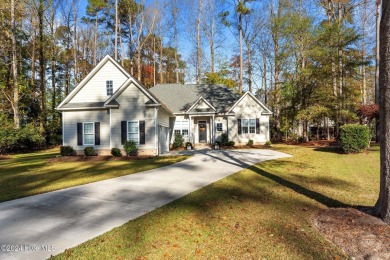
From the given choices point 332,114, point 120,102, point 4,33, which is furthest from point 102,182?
point 4,33

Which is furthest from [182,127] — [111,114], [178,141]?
[111,114]

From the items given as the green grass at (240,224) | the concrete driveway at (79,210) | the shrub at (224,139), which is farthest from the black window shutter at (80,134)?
the green grass at (240,224)

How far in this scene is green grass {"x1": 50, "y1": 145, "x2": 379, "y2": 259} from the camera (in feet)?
11.9

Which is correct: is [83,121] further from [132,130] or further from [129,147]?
[129,147]

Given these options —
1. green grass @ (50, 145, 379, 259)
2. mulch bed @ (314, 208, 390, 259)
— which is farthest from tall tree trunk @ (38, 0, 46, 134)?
mulch bed @ (314, 208, 390, 259)

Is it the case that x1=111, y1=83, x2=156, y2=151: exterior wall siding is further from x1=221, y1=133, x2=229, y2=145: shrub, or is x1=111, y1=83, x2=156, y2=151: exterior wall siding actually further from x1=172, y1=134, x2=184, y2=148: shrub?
x1=221, y1=133, x2=229, y2=145: shrub

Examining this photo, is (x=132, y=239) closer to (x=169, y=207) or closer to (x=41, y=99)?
(x=169, y=207)

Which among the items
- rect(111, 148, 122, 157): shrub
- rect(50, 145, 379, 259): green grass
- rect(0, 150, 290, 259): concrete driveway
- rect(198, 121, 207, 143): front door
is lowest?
rect(50, 145, 379, 259): green grass

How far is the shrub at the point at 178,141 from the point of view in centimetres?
2123

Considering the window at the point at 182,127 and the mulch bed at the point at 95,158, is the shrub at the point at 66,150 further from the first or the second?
the window at the point at 182,127

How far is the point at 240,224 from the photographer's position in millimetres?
4672

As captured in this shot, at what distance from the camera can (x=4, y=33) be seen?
885 inches

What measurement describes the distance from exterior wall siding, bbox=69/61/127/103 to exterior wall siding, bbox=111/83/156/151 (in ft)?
4.71

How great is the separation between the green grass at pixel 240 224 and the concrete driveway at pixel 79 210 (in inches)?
15.5
